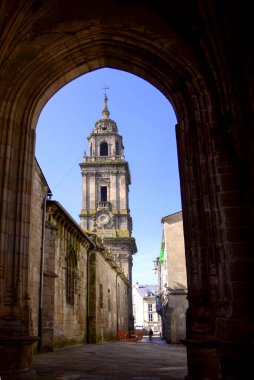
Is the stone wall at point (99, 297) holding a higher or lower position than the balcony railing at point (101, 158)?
lower

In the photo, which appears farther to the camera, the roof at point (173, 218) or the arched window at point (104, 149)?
the arched window at point (104, 149)

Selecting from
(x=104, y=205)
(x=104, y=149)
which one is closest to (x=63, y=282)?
(x=104, y=205)

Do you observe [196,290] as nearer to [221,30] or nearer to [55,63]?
[221,30]

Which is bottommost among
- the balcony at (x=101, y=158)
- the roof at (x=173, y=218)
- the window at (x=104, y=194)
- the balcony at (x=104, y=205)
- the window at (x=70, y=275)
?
the window at (x=70, y=275)

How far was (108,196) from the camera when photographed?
4953 centimetres

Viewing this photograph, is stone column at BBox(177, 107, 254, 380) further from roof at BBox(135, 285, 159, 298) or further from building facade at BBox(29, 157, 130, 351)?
roof at BBox(135, 285, 159, 298)

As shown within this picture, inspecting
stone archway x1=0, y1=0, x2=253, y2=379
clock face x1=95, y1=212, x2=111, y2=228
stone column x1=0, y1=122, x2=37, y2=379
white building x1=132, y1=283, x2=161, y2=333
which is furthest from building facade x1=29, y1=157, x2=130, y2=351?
white building x1=132, y1=283, x2=161, y2=333

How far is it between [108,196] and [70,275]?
33.2 metres

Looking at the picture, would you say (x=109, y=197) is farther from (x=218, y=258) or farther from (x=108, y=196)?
(x=218, y=258)

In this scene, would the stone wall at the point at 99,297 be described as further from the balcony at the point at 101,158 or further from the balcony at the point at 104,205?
the balcony at the point at 101,158

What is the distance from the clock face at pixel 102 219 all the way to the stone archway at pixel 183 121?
40804mm

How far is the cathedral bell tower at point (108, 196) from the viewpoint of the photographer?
48094mm

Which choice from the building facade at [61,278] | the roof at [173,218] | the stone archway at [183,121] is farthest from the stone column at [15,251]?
the roof at [173,218]

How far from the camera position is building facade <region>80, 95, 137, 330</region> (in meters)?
48.1
